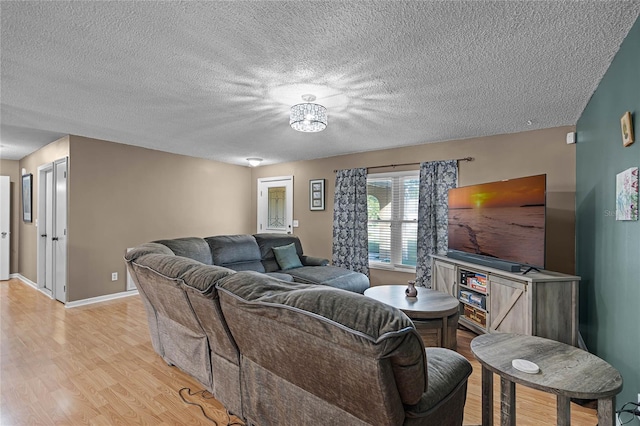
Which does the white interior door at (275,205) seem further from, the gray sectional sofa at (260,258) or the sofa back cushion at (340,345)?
the sofa back cushion at (340,345)

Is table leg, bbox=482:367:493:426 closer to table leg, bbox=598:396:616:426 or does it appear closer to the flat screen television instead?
→ table leg, bbox=598:396:616:426

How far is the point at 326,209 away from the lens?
225 inches

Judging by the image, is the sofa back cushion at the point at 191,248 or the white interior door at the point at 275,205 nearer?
the sofa back cushion at the point at 191,248

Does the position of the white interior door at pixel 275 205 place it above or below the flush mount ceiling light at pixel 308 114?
below

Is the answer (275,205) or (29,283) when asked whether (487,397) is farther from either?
(29,283)

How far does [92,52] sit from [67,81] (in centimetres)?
73

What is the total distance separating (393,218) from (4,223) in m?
7.14

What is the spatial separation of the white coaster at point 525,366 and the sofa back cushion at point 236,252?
11.1 ft

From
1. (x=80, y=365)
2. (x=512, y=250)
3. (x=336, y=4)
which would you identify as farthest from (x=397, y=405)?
(x=80, y=365)

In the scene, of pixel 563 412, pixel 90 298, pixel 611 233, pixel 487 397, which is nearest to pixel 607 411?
pixel 563 412

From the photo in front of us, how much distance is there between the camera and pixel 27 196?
5.52m

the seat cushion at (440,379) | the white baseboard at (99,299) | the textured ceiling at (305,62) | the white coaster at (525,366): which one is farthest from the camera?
the white baseboard at (99,299)

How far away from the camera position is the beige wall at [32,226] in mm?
4688

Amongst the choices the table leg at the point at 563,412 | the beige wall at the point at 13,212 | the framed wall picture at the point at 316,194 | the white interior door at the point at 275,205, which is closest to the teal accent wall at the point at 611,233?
the table leg at the point at 563,412
